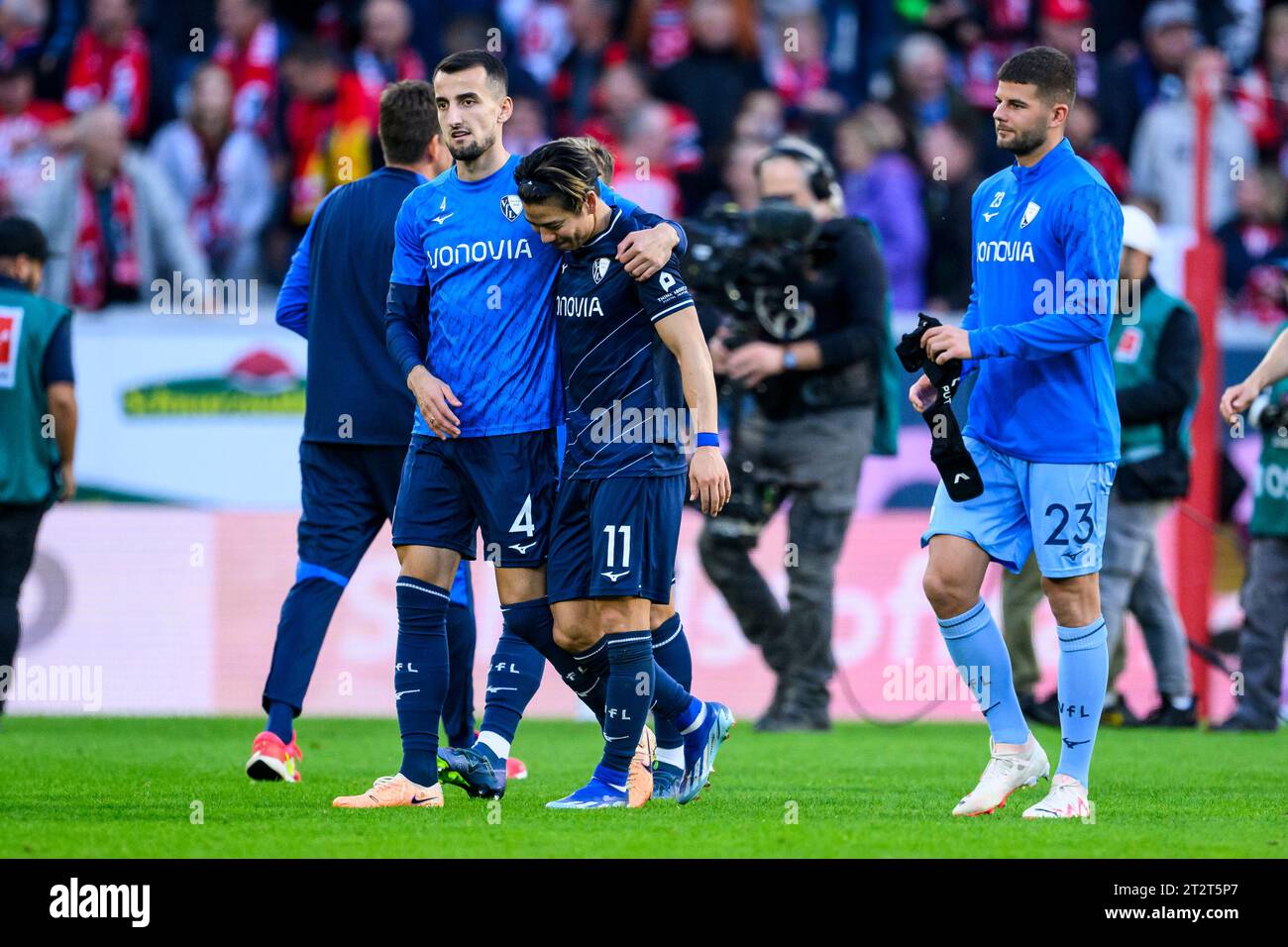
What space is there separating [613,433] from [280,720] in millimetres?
1959

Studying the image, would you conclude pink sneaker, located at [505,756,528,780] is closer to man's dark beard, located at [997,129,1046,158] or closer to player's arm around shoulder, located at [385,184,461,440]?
player's arm around shoulder, located at [385,184,461,440]

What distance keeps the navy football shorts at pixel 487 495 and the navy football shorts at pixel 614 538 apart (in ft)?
0.27

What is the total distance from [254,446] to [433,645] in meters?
5.68

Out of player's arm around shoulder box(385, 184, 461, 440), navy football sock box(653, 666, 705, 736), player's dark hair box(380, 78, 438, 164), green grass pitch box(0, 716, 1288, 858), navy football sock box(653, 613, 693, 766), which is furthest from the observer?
player's dark hair box(380, 78, 438, 164)

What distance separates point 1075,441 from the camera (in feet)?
20.6

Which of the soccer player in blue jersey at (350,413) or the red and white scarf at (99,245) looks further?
the red and white scarf at (99,245)

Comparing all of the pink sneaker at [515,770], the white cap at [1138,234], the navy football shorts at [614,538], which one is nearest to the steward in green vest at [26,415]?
the pink sneaker at [515,770]

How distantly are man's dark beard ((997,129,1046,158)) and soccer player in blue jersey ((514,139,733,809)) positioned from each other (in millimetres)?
1138

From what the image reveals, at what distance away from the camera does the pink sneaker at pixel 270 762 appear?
23.7 feet

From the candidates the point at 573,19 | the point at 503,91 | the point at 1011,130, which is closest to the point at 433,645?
the point at 503,91

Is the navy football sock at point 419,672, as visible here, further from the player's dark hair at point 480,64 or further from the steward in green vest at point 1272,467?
the steward in green vest at point 1272,467

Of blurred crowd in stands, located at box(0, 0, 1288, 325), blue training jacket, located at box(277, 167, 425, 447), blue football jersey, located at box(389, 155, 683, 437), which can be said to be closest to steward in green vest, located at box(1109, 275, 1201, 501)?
blurred crowd in stands, located at box(0, 0, 1288, 325)

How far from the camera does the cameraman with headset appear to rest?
988cm

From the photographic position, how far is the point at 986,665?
6418 millimetres
